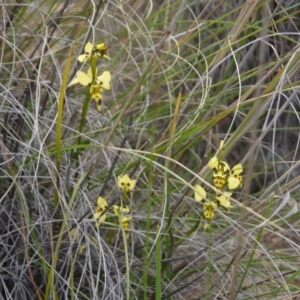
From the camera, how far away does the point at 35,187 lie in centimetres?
137

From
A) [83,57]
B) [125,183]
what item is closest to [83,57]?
[83,57]

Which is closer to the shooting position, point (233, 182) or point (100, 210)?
point (233, 182)

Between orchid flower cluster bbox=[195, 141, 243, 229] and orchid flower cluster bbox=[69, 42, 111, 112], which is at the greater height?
orchid flower cluster bbox=[69, 42, 111, 112]

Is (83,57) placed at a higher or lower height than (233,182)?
higher

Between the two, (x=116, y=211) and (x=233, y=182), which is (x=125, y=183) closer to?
(x=116, y=211)

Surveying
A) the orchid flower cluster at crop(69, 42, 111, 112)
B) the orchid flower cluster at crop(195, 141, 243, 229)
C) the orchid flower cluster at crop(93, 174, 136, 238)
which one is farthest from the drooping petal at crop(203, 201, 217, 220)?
the orchid flower cluster at crop(69, 42, 111, 112)

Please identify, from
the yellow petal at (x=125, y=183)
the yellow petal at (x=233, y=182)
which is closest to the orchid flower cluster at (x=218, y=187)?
the yellow petal at (x=233, y=182)

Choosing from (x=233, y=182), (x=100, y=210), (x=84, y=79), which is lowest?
(x=100, y=210)

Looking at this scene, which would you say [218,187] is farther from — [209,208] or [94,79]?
[94,79]

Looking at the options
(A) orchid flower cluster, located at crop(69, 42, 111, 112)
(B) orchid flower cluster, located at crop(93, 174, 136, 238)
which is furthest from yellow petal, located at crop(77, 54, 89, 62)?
(B) orchid flower cluster, located at crop(93, 174, 136, 238)

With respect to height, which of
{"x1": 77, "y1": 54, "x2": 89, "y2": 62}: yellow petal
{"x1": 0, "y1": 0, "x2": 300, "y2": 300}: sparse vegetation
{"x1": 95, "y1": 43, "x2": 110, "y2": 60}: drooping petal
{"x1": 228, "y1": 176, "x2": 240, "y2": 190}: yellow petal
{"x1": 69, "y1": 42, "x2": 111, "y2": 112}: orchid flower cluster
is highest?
{"x1": 95, "y1": 43, "x2": 110, "y2": 60}: drooping petal

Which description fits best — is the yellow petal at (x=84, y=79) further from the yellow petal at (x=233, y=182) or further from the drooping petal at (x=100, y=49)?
the yellow petal at (x=233, y=182)

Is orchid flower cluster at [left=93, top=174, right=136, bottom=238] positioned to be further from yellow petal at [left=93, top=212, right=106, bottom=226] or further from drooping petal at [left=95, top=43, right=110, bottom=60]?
drooping petal at [left=95, top=43, right=110, bottom=60]

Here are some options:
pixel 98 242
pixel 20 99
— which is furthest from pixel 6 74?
pixel 98 242
